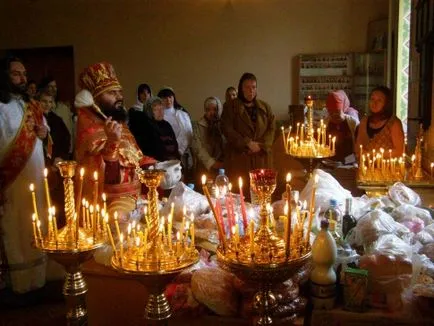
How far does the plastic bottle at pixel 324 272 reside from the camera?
1.96 meters

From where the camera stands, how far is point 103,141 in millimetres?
2902

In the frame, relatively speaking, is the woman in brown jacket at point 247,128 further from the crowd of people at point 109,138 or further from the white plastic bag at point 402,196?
the white plastic bag at point 402,196

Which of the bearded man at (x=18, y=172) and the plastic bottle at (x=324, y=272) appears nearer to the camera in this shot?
the plastic bottle at (x=324, y=272)

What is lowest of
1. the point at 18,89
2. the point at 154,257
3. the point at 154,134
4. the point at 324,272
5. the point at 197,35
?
the point at 324,272

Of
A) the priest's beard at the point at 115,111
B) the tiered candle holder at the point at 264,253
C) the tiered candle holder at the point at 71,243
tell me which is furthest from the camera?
the priest's beard at the point at 115,111

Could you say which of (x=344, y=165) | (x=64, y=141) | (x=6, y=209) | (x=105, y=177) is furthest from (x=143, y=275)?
(x=64, y=141)

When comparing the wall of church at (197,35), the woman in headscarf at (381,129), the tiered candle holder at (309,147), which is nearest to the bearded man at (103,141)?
the tiered candle holder at (309,147)

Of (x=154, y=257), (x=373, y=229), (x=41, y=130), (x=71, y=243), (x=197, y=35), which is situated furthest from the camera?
(x=197, y=35)

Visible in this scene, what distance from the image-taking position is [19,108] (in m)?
3.40

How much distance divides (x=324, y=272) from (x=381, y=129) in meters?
2.60

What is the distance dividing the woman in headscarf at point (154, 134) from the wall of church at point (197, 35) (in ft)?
12.3

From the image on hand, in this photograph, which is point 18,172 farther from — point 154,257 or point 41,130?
point 154,257

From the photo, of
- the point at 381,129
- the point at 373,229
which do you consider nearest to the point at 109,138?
the point at 373,229

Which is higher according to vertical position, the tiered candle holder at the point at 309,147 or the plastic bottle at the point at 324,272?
the tiered candle holder at the point at 309,147
